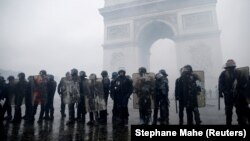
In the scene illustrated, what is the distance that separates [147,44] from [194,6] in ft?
22.1

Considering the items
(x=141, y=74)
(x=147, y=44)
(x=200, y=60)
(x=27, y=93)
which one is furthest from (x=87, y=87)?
(x=147, y=44)

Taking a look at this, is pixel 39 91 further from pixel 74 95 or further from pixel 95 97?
pixel 95 97

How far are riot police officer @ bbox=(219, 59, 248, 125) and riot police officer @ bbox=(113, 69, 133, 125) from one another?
2590mm

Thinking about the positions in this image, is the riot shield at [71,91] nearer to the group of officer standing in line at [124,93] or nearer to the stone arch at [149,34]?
the group of officer standing in line at [124,93]

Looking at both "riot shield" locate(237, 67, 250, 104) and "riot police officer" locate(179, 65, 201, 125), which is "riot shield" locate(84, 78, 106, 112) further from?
"riot shield" locate(237, 67, 250, 104)

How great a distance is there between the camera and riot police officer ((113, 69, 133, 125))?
21.5ft

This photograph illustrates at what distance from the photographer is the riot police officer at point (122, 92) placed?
6.57 metres

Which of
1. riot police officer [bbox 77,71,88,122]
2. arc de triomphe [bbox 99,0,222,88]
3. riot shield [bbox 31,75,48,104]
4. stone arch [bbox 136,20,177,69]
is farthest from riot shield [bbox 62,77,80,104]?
stone arch [bbox 136,20,177,69]

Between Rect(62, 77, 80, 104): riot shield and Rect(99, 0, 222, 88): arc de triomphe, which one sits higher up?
Rect(99, 0, 222, 88): arc de triomphe

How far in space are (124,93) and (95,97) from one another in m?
0.87

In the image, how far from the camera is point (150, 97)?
609 cm

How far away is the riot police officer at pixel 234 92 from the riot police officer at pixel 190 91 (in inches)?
25.3

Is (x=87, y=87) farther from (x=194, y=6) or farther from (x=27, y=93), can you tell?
(x=194, y=6)

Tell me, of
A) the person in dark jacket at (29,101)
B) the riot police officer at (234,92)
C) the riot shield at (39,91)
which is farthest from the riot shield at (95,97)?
the riot police officer at (234,92)
